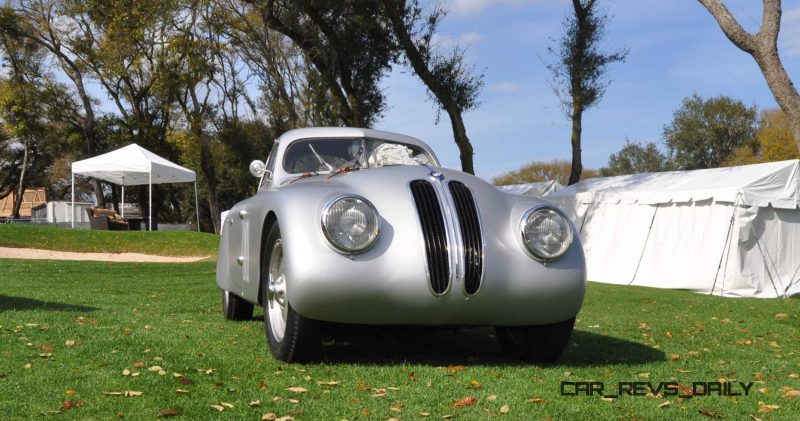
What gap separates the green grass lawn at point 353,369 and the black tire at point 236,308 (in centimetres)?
19

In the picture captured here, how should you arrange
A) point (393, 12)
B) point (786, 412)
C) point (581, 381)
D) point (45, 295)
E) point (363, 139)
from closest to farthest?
point (786, 412) < point (581, 381) < point (363, 139) < point (45, 295) < point (393, 12)

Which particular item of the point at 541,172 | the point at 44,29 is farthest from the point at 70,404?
the point at 541,172

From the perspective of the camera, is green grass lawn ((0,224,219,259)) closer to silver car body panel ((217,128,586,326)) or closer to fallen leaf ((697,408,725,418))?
silver car body panel ((217,128,586,326))

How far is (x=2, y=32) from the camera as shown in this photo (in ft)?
115

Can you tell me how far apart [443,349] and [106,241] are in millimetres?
21110

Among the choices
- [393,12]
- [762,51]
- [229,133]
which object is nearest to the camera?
[762,51]

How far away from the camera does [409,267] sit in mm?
4684

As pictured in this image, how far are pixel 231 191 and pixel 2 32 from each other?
18.4 m

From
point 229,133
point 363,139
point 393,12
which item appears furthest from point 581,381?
point 229,133

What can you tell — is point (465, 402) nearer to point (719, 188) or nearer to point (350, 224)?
point (350, 224)

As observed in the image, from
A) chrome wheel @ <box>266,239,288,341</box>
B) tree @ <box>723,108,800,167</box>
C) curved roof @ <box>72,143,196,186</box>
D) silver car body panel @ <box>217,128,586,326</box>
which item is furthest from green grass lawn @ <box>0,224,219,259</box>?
tree @ <box>723,108,800,167</box>

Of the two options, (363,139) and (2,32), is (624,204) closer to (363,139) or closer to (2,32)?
(363,139)

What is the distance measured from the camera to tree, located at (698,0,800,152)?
1336cm

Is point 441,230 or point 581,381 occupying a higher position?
point 441,230
